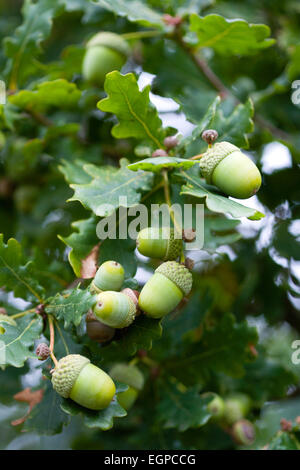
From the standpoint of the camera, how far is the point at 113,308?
3.46ft

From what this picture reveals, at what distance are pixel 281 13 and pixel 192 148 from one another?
139 centimetres

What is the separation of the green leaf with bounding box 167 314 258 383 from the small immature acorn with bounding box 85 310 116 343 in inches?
25.2

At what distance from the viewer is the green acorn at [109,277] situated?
1.11 meters

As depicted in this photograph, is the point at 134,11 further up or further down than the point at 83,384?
further up

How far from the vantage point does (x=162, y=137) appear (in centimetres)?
137

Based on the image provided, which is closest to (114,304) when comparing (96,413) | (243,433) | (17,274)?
(96,413)

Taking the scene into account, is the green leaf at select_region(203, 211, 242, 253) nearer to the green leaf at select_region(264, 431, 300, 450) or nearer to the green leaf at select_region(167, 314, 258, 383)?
the green leaf at select_region(167, 314, 258, 383)

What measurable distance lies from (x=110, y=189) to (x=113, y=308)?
335 mm

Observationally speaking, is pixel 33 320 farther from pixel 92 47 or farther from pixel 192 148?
pixel 92 47

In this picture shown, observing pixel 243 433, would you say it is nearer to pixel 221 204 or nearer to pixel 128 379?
pixel 128 379

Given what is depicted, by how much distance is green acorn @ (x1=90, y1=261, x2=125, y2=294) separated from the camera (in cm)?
111

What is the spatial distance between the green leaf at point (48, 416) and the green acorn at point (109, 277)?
35cm

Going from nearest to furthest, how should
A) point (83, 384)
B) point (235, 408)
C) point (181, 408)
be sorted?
1. point (83, 384)
2. point (181, 408)
3. point (235, 408)
